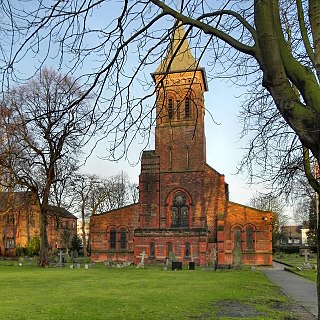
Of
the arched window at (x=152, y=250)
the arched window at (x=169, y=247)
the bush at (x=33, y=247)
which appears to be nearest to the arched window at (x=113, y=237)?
the arched window at (x=152, y=250)

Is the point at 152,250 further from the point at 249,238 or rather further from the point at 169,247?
the point at 249,238

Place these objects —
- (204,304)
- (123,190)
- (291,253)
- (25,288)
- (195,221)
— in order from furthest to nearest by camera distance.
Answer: (123,190), (291,253), (195,221), (25,288), (204,304)

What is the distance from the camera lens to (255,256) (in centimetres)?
3891

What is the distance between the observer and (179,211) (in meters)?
39.4

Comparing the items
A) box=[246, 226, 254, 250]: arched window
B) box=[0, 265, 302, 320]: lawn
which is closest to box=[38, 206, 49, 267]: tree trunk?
box=[0, 265, 302, 320]: lawn

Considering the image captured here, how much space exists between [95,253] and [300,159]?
3268 centimetres

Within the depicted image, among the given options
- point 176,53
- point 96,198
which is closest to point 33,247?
point 96,198

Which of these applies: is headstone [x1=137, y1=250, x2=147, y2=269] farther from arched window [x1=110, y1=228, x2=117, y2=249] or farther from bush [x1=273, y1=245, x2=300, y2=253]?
bush [x1=273, y1=245, x2=300, y2=253]

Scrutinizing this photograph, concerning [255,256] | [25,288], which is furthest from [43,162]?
[255,256]

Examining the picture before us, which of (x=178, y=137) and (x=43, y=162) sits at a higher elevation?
(x=178, y=137)

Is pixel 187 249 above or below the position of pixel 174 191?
below

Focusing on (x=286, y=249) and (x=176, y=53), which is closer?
(x=176, y=53)

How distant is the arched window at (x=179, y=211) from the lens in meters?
39.3

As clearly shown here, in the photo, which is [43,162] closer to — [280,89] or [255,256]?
[255,256]
